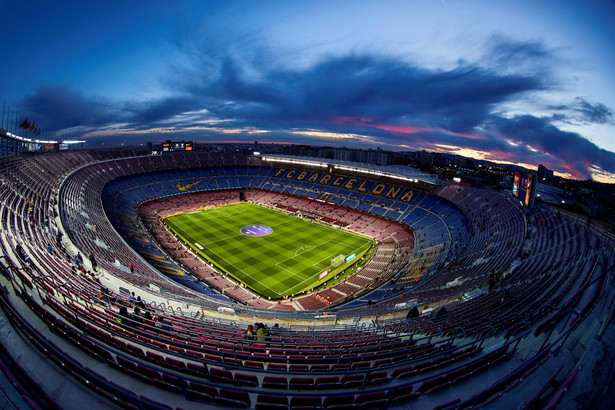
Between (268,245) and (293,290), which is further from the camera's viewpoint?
(268,245)

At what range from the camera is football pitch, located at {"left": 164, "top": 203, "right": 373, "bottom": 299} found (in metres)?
32.0

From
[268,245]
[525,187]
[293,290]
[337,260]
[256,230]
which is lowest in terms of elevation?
[293,290]

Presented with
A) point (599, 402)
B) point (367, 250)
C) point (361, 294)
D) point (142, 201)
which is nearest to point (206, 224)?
point (142, 201)

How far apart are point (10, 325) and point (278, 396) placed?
7247 millimetres

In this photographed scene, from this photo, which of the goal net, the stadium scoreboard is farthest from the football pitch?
the stadium scoreboard

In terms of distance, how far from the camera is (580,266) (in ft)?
46.0

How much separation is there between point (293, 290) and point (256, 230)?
20155 mm

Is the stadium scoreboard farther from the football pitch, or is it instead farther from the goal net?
the goal net

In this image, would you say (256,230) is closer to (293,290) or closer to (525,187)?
(293,290)

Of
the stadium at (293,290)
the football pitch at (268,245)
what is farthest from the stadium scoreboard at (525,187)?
the football pitch at (268,245)

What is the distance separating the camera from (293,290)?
29.6 meters

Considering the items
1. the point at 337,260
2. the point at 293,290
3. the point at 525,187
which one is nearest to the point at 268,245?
the point at 337,260

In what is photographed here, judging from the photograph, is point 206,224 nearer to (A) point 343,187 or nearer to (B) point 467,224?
(A) point 343,187

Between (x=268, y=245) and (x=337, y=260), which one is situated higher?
(x=337, y=260)
